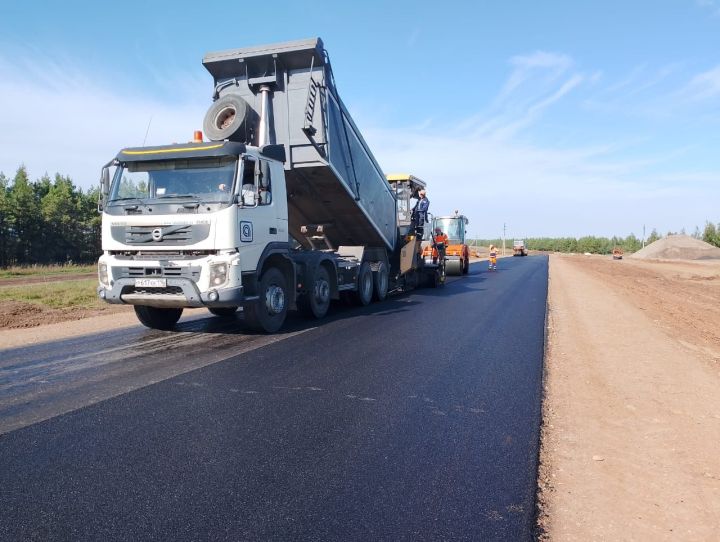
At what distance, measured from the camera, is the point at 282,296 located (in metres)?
8.55

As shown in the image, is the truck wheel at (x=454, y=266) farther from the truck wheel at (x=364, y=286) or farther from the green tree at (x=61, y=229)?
the green tree at (x=61, y=229)

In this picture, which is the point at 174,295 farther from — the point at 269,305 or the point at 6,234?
the point at 6,234

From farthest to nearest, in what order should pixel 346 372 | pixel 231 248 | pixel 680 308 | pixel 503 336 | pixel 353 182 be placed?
pixel 680 308
pixel 353 182
pixel 503 336
pixel 231 248
pixel 346 372

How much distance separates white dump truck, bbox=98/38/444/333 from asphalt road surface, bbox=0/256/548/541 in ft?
3.25

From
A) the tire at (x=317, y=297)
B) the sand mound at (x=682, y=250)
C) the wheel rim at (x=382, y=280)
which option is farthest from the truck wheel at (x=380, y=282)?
the sand mound at (x=682, y=250)

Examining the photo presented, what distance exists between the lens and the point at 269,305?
8211 millimetres

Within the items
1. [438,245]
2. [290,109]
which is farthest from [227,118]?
[438,245]

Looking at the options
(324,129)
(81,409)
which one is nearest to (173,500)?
(81,409)

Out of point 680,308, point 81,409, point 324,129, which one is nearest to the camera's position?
point 81,409

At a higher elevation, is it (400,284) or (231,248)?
(231,248)

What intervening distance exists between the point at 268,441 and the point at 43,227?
3694 centimetres

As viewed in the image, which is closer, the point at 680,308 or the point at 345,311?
the point at 345,311

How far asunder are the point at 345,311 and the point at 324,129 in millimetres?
4033

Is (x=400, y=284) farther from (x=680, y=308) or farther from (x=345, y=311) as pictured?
(x=680, y=308)
